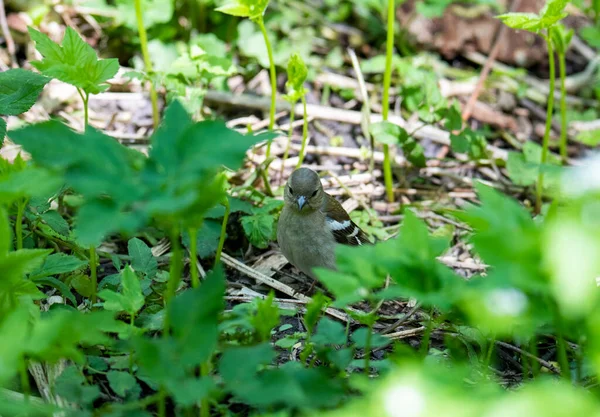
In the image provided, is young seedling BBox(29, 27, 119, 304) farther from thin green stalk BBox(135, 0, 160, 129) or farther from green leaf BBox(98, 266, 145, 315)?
thin green stalk BBox(135, 0, 160, 129)

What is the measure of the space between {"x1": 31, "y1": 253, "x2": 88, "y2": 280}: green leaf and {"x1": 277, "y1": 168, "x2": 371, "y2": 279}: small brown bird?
1.50 meters

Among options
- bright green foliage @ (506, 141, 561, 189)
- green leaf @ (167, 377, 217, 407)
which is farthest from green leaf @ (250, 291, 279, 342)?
bright green foliage @ (506, 141, 561, 189)

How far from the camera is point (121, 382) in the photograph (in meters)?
2.78

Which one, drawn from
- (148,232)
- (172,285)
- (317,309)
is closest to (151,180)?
(172,285)

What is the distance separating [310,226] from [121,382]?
6.14 ft

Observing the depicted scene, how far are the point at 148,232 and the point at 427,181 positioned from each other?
7.31ft

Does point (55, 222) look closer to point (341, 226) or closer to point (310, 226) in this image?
point (310, 226)

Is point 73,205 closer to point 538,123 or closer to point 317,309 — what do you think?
point 317,309

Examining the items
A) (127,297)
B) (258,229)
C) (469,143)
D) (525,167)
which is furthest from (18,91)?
(525,167)

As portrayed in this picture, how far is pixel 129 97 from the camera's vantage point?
5.88 metres

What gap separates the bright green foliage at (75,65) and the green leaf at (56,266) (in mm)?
746

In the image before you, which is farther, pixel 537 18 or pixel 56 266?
pixel 537 18

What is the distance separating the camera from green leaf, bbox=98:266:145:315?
285 centimetres

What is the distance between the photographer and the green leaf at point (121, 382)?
2.76 meters
